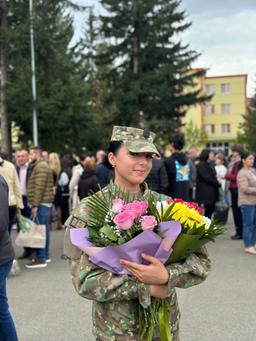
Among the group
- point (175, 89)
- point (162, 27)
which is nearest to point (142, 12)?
point (162, 27)

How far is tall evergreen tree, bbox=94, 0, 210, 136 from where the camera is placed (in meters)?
30.0

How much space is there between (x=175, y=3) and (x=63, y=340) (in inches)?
1161

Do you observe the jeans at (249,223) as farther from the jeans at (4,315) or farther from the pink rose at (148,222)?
the pink rose at (148,222)

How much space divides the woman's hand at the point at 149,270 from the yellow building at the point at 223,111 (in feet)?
232

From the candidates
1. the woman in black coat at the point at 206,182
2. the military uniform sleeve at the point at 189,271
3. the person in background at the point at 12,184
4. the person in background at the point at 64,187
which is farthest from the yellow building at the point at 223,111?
the military uniform sleeve at the point at 189,271

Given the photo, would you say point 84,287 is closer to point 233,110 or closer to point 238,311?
point 238,311

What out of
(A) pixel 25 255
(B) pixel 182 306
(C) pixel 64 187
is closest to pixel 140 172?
(B) pixel 182 306

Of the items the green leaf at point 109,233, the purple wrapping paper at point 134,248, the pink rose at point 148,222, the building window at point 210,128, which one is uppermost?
the building window at point 210,128

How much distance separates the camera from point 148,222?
195 centimetres

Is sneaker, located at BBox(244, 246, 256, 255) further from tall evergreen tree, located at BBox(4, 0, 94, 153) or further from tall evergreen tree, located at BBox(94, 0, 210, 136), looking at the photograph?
tall evergreen tree, located at BBox(94, 0, 210, 136)

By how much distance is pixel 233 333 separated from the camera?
14.9ft

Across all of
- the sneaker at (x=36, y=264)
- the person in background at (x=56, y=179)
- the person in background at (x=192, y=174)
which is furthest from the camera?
the person in background at (x=192, y=174)

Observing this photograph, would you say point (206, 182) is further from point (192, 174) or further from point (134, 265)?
point (134, 265)

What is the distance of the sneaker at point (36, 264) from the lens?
296 inches
